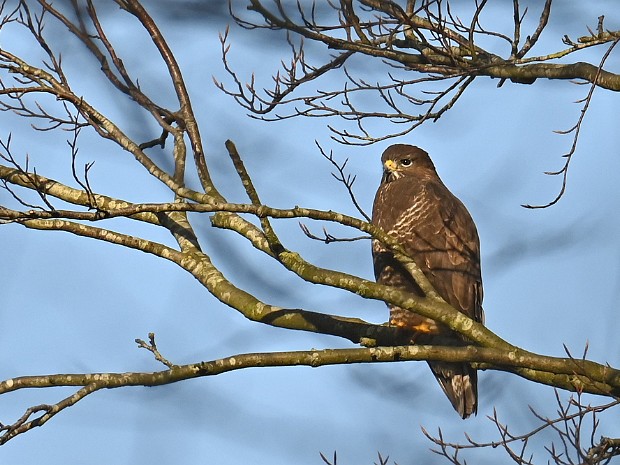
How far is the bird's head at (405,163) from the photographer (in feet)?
22.4

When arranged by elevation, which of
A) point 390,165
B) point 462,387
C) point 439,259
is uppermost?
point 390,165

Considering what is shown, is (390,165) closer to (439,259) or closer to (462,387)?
(439,259)

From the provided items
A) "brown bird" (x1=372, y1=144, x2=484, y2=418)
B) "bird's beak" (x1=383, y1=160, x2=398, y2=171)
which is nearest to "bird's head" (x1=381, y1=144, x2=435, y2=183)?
"bird's beak" (x1=383, y1=160, x2=398, y2=171)

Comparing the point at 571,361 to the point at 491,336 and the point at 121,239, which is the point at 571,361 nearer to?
the point at 491,336

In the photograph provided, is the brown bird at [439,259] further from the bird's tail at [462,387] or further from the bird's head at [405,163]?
the bird's head at [405,163]

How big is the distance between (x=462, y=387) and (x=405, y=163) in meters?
1.91

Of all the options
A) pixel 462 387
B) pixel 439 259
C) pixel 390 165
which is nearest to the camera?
pixel 462 387

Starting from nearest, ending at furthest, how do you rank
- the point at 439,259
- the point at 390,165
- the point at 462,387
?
the point at 462,387, the point at 439,259, the point at 390,165

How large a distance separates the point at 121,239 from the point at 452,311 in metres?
1.60

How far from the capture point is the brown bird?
5719 millimetres

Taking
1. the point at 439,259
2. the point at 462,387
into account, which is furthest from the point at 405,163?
the point at 462,387

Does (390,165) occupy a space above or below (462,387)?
above

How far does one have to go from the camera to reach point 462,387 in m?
5.72

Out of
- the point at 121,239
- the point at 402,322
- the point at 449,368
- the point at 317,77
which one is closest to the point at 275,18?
the point at 317,77
